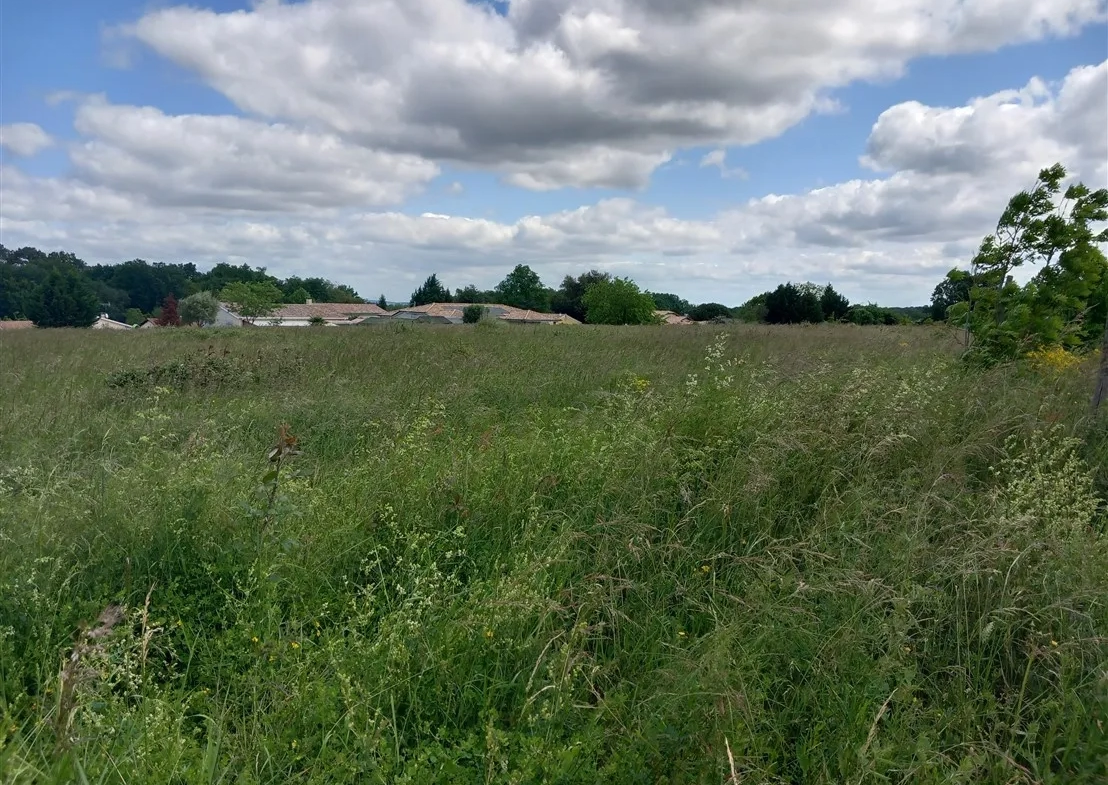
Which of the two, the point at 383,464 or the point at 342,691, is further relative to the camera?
the point at 383,464

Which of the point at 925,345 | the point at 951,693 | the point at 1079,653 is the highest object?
the point at 925,345

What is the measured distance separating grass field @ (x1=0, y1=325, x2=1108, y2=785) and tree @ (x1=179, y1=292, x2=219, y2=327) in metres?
67.6

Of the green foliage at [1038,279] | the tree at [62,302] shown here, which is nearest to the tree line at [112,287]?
the tree at [62,302]

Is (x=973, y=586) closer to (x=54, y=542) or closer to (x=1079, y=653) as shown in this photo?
(x=1079, y=653)

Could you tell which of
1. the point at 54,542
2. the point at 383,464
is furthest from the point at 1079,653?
the point at 54,542

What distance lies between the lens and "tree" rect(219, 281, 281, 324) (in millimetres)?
72000

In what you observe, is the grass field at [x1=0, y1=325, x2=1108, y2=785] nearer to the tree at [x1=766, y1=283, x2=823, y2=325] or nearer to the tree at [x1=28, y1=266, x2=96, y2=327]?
the tree at [x1=766, y1=283, x2=823, y2=325]

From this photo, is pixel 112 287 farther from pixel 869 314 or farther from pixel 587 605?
pixel 587 605

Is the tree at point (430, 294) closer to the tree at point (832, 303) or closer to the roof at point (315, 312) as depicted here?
the roof at point (315, 312)

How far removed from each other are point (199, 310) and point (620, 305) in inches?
1715

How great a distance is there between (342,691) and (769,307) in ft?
154

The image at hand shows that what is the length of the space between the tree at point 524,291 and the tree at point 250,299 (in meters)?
37.2

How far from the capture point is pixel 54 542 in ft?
9.83

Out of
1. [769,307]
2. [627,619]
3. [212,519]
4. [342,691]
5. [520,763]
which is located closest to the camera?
[520,763]
